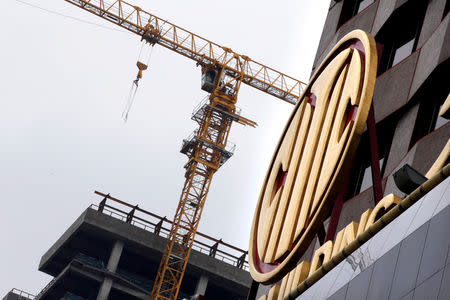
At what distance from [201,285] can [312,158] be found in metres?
68.3

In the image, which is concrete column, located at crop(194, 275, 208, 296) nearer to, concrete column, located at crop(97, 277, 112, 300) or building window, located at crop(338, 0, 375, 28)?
concrete column, located at crop(97, 277, 112, 300)

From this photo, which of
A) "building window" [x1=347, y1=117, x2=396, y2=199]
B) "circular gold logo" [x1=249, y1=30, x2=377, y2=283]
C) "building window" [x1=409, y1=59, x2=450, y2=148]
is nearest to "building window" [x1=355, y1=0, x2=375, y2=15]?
"circular gold logo" [x1=249, y1=30, x2=377, y2=283]

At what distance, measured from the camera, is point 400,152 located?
33.3 meters

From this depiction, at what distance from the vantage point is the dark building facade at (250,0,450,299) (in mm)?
20672

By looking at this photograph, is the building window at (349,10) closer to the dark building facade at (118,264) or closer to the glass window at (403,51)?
the glass window at (403,51)

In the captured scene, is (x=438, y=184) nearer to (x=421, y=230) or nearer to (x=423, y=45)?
(x=421, y=230)

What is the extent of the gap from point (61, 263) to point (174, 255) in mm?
11097

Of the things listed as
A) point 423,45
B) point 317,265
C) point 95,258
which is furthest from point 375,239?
point 95,258

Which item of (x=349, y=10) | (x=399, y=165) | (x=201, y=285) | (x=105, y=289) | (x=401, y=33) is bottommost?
→ (x=399, y=165)

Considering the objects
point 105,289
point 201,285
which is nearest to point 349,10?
point 105,289

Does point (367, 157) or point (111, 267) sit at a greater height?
point (111, 267)

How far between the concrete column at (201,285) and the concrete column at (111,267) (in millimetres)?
8543

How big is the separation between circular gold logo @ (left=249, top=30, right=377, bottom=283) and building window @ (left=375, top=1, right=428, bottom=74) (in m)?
2.76

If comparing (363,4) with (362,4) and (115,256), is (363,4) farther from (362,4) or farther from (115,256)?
(115,256)
